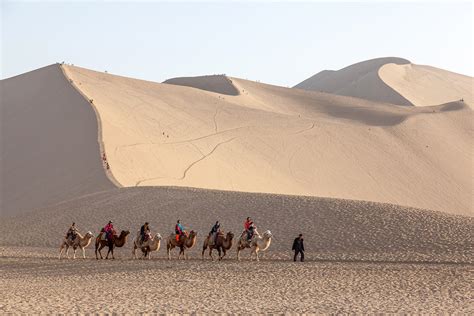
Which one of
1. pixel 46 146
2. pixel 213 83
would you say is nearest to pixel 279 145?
pixel 46 146

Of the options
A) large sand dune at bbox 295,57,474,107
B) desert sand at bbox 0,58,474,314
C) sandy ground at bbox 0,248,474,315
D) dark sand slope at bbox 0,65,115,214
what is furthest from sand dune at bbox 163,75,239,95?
sandy ground at bbox 0,248,474,315

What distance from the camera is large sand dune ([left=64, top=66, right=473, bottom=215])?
47375 mm

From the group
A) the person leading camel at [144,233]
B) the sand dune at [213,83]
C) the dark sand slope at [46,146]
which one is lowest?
the person leading camel at [144,233]

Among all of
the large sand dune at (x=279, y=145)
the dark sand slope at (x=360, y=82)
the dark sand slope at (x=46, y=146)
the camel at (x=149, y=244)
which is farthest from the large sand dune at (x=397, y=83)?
the camel at (x=149, y=244)

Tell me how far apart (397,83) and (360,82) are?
5654 millimetres

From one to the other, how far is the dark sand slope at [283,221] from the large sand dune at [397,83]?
67446mm

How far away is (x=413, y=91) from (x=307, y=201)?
7578 cm

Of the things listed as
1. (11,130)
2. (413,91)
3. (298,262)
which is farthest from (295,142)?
(413,91)

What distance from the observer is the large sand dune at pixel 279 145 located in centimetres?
4738

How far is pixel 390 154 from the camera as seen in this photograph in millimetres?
58000

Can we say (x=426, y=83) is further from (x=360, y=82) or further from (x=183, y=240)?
(x=183, y=240)

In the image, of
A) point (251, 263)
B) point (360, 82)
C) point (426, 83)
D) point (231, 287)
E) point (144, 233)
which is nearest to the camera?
point (231, 287)

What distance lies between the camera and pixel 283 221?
103 feet

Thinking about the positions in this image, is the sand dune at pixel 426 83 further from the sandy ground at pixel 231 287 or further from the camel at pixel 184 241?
the sandy ground at pixel 231 287
